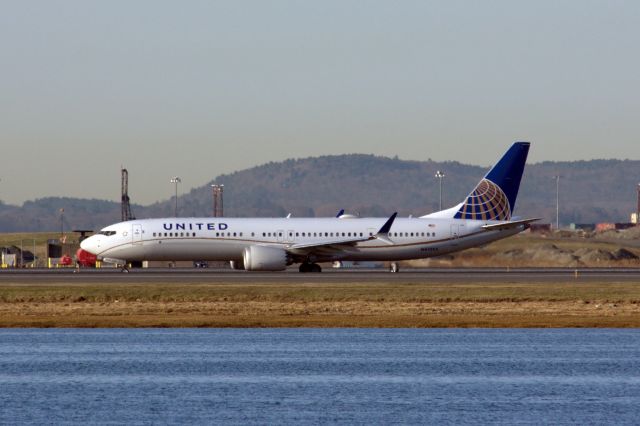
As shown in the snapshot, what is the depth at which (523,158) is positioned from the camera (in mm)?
96000

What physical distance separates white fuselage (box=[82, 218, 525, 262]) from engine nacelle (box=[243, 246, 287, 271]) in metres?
1.74

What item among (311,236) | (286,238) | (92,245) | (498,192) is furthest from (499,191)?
(92,245)

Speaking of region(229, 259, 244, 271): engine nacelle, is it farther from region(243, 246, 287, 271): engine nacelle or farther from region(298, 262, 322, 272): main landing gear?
region(298, 262, 322, 272): main landing gear

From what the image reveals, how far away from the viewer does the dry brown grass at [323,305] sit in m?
54.3

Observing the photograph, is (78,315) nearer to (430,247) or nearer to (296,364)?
(296,364)

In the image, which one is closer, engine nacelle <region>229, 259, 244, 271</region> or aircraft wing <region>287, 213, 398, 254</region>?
aircraft wing <region>287, 213, 398, 254</region>

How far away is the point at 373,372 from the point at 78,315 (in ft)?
72.2

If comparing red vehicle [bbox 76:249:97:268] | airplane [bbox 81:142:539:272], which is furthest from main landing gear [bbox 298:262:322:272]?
red vehicle [bbox 76:249:97:268]

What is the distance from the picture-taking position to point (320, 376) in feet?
126

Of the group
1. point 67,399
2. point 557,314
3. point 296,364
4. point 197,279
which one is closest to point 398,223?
point 197,279

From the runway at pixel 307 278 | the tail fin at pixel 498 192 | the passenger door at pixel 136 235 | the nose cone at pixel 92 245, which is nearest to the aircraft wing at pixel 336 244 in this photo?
the runway at pixel 307 278

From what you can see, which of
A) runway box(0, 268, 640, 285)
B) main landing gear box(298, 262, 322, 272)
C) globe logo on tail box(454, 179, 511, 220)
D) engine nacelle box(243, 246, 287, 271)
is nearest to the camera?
runway box(0, 268, 640, 285)

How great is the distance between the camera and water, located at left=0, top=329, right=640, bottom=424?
31.2 m

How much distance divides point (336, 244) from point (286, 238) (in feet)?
12.0
